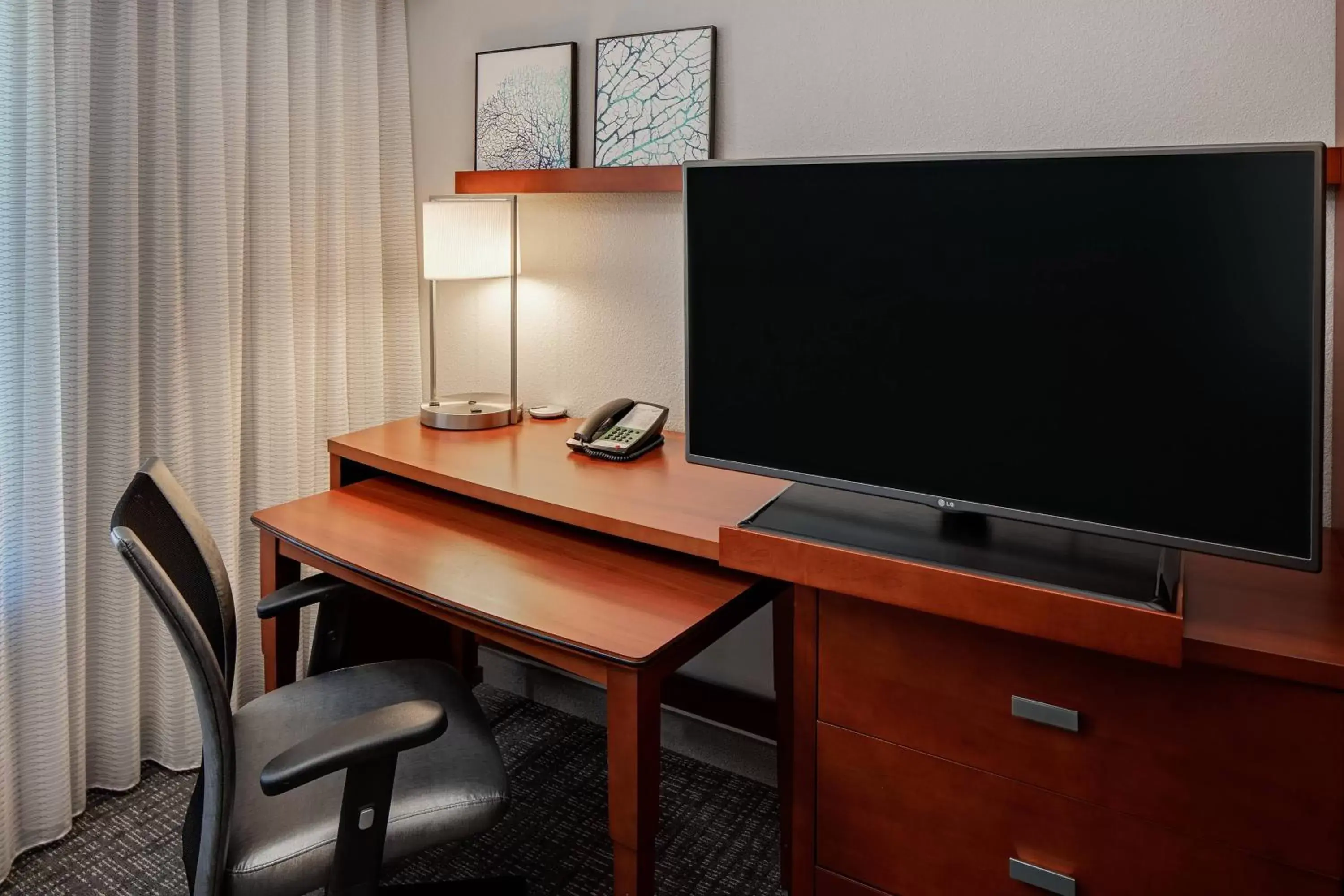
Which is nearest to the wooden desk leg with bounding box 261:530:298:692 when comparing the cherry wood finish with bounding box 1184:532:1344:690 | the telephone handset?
the telephone handset

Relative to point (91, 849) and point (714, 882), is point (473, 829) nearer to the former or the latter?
point (714, 882)

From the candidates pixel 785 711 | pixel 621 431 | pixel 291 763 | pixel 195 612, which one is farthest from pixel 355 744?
pixel 621 431

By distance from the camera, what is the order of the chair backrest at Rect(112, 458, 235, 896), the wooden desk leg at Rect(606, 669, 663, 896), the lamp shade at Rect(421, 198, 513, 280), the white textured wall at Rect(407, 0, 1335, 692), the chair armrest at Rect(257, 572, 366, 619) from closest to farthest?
the chair backrest at Rect(112, 458, 235, 896), the wooden desk leg at Rect(606, 669, 663, 896), the white textured wall at Rect(407, 0, 1335, 692), the chair armrest at Rect(257, 572, 366, 619), the lamp shade at Rect(421, 198, 513, 280)

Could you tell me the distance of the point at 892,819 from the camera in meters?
1.36

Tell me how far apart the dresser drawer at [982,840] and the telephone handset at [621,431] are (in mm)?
801

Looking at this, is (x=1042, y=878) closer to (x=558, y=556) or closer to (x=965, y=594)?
(x=965, y=594)

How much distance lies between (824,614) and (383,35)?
2.07m

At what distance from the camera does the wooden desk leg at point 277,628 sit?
1916 millimetres

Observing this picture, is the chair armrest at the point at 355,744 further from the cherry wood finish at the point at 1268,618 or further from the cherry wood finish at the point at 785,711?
the cherry wood finish at the point at 1268,618

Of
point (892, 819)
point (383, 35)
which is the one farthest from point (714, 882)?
point (383, 35)

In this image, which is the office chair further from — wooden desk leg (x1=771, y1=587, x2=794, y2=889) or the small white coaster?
the small white coaster

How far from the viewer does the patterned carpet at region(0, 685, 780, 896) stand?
1.90m

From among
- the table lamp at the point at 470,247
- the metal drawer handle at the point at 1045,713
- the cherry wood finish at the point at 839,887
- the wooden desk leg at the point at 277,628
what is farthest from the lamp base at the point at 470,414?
the metal drawer handle at the point at 1045,713

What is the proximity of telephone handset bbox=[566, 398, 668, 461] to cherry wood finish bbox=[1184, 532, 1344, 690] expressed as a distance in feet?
3.49
